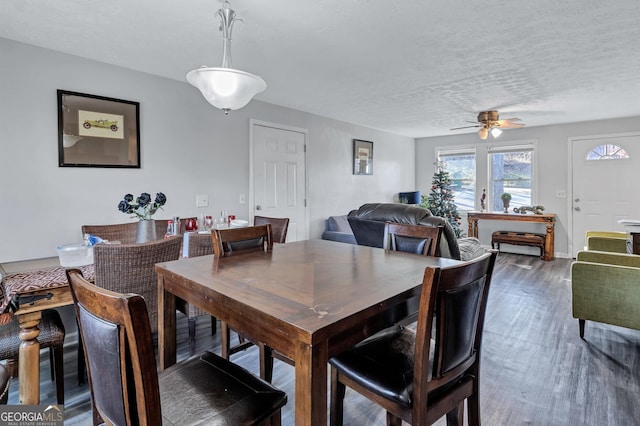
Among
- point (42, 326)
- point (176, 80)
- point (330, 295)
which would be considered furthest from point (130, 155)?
point (330, 295)

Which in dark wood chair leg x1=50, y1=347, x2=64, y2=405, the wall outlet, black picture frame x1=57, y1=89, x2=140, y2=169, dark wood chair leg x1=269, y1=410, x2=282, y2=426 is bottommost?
dark wood chair leg x1=50, y1=347, x2=64, y2=405

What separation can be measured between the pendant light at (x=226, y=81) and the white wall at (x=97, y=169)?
1511mm

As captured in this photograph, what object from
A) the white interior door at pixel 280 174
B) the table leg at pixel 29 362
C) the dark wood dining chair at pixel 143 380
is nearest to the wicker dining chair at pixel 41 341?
the table leg at pixel 29 362

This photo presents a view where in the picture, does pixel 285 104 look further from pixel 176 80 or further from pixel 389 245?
pixel 389 245

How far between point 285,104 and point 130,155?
80.2 inches

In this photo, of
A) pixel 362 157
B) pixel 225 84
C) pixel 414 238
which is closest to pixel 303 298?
pixel 414 238

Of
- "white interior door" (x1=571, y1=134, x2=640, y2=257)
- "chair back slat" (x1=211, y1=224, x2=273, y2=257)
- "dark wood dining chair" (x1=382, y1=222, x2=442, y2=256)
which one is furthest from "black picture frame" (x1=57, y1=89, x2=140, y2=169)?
"white interior door" (x1=571, y1=134, x2=640, y2=257)

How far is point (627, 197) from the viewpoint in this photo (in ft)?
17.4

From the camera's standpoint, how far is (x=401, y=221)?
3072 mm

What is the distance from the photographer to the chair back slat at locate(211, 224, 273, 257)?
171cm

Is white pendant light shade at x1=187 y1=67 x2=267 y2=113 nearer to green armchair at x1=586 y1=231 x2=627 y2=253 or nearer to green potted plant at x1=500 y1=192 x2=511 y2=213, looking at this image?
green armchair at x1=586 y1=231 x2=627 y2=253

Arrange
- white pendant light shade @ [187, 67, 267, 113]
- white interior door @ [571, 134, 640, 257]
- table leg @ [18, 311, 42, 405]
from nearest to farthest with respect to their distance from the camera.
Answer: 1. table leg @ [18, 311, 42, 405]
2. white pendant light shade @ [187, 67, 267, 113]
3. white interior door @ [571, 134, 640, 257]

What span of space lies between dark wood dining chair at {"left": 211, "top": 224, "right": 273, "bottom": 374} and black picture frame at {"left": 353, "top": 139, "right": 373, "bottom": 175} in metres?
3.96

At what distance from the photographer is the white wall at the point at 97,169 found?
98.0 inches
